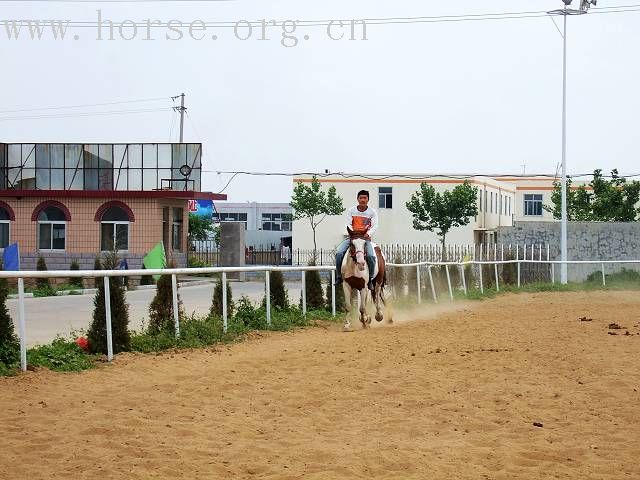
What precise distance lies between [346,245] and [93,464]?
11.1m

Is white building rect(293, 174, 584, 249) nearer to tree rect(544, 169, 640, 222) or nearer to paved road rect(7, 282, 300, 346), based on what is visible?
tree rect(544, 169, 640, 222)

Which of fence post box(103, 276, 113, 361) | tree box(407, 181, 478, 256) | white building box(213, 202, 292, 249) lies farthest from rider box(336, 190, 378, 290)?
white building box(213, 202, 292, 249)

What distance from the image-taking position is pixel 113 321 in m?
12.7

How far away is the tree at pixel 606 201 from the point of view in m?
67.1

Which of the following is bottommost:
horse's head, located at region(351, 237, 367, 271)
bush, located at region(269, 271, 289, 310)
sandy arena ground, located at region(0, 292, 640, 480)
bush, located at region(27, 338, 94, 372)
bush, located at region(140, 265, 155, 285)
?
sandy arena ground, located at region(0, 292, 640, 480)

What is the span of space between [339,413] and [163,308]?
5.79 meters

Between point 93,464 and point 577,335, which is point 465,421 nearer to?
point 93,464

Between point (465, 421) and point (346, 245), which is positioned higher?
point (346, 245)

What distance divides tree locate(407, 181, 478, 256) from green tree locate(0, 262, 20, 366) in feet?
191

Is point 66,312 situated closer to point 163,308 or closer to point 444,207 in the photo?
point 163,308

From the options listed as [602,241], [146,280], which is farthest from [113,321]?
[602,241]

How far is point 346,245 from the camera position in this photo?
1786cm

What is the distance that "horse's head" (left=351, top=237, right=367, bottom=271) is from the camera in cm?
1745

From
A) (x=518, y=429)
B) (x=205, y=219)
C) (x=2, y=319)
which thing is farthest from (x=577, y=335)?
(x=205, y=219)
